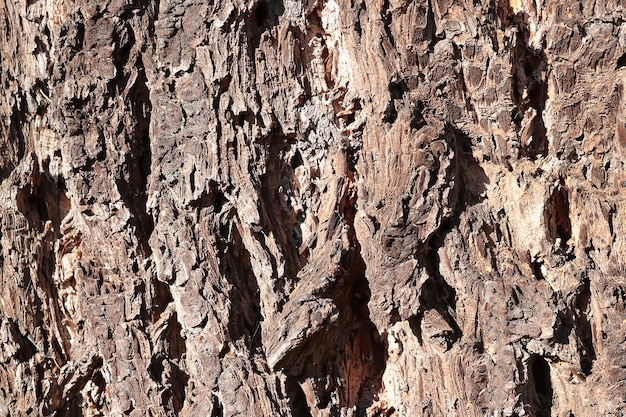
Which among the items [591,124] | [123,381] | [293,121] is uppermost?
[293,121]

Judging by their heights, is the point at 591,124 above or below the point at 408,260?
above

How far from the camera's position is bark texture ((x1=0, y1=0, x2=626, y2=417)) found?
221 cm

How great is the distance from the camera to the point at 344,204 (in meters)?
2.35

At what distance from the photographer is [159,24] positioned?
95.0 inches

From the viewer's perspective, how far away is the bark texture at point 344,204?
2.21m

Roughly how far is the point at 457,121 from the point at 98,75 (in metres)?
1.19

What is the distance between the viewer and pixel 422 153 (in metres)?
2.21

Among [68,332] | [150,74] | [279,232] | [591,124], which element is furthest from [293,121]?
[68,332]

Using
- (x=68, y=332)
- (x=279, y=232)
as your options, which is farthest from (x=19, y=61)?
(x=279, y=232)

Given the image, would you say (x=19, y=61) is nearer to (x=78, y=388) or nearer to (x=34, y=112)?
(x=34, y=112)

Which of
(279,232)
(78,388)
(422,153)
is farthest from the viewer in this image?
(78,388)

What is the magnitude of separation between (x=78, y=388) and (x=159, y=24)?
50.2 inches

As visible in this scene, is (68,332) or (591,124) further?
(68,332)

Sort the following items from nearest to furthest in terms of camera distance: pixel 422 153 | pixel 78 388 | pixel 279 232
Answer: pixel 422 153 → pixel 279 232 → pixel 78 388
